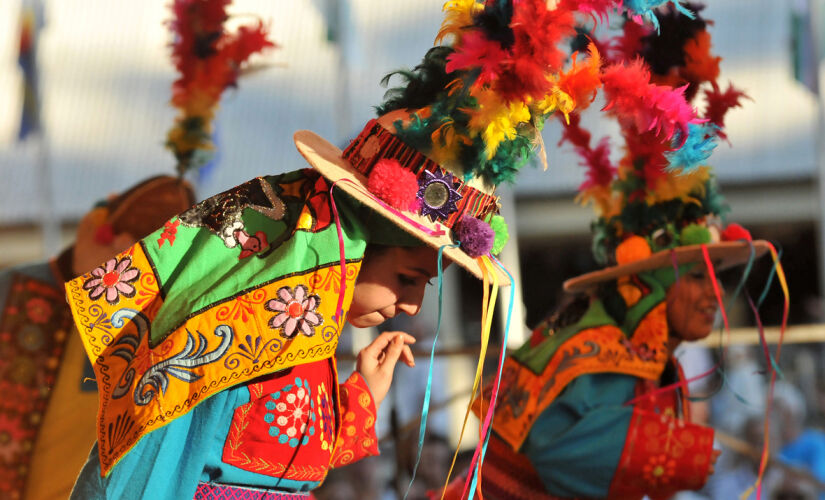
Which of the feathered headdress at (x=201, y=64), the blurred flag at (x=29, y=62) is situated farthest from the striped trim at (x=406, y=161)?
the blurred flag at (x=29, y=62)

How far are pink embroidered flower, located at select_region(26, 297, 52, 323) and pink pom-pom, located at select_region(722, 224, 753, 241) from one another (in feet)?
8.35

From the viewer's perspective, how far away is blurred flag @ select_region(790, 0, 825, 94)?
19.9 ft

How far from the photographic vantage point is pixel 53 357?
3.42m

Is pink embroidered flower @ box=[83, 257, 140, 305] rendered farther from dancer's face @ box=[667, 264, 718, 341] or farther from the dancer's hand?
dancer's face @ box=[667, 264, 718, 341]

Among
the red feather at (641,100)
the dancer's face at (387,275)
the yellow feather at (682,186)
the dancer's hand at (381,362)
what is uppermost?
the red feather at (641,100)

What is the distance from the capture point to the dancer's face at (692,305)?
10.5ft

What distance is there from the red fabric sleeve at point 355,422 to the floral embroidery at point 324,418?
73 millimetres

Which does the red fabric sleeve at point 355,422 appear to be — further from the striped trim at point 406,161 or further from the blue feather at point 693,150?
the blue feather at point 693,150

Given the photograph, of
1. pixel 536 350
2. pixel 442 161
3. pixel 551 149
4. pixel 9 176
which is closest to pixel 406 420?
pixel 551 149

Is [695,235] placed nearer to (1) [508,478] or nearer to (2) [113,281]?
(1) [508,478]

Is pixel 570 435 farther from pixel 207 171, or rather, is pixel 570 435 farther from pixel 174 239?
pixel 207 171

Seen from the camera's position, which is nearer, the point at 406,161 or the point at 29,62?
the point at 406,161

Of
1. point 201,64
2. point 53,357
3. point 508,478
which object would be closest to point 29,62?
point 201,64

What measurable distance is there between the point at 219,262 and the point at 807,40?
5.30m
